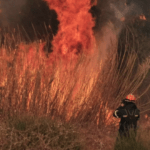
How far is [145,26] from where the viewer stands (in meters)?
7.99

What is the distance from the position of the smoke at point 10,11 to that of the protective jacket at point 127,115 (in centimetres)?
425

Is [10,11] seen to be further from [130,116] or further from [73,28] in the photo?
[130,116]

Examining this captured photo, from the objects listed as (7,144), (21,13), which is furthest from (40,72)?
(21,13)

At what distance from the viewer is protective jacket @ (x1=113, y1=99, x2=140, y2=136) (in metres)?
5.11

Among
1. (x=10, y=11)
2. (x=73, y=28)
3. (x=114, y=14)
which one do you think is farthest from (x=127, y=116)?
(x=10, y=11)

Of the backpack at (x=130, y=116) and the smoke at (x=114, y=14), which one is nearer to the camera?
the backpack at (x=130, y=116)

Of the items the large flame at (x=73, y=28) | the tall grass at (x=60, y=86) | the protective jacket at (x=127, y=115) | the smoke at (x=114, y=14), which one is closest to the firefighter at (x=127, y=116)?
the protective jacket at (x=127, y=115)

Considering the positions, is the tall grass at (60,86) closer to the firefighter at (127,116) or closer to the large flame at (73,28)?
the large flame at (73,28)

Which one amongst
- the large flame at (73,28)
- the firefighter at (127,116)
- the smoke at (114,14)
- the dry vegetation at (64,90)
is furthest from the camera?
the smoke at (114,14)

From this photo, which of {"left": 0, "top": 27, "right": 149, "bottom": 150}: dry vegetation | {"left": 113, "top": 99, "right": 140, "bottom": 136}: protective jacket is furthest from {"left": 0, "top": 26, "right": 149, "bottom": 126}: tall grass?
{"left": 113, "top": 99, "right": 140, "bottom": 136}: protective jacket

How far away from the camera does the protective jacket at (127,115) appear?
16.8 ft

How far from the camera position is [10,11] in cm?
832

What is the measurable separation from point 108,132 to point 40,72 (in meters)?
1.91

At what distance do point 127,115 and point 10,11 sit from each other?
4820 millimetres
